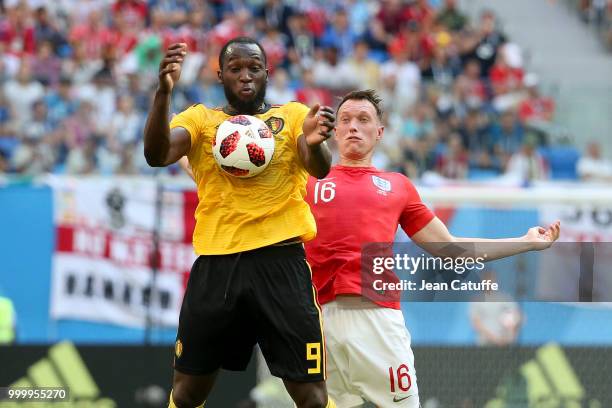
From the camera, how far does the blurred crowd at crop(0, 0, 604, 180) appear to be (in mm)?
12633

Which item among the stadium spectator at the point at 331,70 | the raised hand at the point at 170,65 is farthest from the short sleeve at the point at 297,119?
the stadium spectator at the point at 331,70

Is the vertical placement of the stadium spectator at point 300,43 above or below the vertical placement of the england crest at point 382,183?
above

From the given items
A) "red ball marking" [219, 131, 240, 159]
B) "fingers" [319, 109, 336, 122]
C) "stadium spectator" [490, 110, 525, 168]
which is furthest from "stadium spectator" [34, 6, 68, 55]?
"fingers" [319, 109, 336, 122]

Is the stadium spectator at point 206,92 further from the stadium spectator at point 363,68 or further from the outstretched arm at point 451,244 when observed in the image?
the outstretched arm at point 451,244

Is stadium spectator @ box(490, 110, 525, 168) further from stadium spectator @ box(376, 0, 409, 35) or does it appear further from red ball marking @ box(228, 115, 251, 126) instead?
red ball marking @ box(228, 115, 251, 126)

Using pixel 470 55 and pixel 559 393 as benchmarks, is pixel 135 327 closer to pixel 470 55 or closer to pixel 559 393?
pixel 559 393

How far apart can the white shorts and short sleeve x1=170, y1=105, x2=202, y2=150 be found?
4.31ft

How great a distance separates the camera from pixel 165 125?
5.19m

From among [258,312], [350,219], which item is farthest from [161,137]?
[350,219]

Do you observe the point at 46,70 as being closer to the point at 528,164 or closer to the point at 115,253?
the point at 115,253

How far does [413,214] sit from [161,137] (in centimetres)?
185

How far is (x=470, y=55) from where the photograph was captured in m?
16.5

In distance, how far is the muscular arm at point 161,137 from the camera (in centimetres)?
512

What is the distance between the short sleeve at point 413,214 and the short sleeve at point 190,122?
4.78 ft
